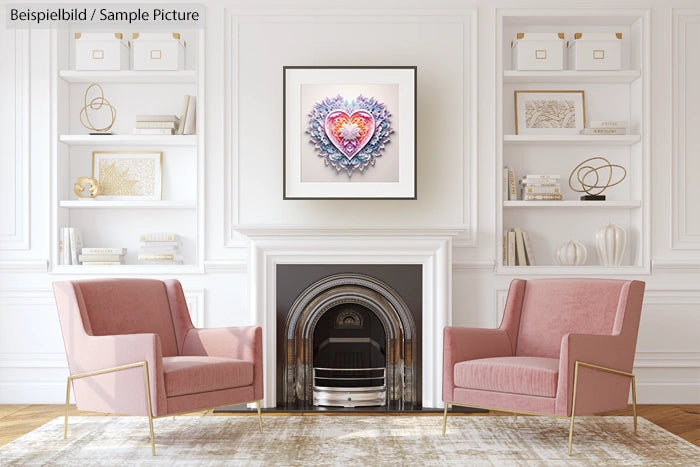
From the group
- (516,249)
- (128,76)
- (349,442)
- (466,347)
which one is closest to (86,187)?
(128,76)

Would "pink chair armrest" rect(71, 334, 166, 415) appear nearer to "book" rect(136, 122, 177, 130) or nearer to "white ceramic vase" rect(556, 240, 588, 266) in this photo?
"book" rect(136, 122, 177, 130)

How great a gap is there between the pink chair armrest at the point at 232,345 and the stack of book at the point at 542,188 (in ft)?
6.96

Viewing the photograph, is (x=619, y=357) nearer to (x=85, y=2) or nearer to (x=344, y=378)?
(x=344, y=378)

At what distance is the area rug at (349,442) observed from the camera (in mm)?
3682

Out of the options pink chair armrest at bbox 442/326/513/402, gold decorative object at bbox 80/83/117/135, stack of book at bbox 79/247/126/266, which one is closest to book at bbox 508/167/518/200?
pink chair armrest at bbox 442/326/513/402

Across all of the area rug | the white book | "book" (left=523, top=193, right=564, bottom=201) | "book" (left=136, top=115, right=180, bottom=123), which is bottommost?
the area rug

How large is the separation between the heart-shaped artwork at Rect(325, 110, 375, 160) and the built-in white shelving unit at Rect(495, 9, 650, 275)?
92cm

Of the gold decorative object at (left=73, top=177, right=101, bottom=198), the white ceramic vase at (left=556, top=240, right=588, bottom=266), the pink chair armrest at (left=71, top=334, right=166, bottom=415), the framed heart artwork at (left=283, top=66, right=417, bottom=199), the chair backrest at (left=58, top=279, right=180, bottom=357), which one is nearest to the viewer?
the pink chair armrest at (left=71, top=334, right=166, bottom=415)

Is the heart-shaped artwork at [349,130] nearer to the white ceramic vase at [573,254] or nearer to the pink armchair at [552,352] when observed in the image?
the pink armchair at [552,352]

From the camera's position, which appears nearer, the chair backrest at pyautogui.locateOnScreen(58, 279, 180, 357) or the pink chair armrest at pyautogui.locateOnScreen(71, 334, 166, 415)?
the pink chair armrest at pyautogui.locateOnScreen(71, 334, 166, 415)

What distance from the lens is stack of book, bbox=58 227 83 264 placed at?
17.6 ft

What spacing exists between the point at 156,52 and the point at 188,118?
49 centimetres

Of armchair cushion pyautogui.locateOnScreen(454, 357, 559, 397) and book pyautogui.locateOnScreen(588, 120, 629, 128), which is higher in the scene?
book pyautogui.locateOnScreen(588, 120, 629, 128)

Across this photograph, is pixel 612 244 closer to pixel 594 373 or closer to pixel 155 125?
pixel 594 373
